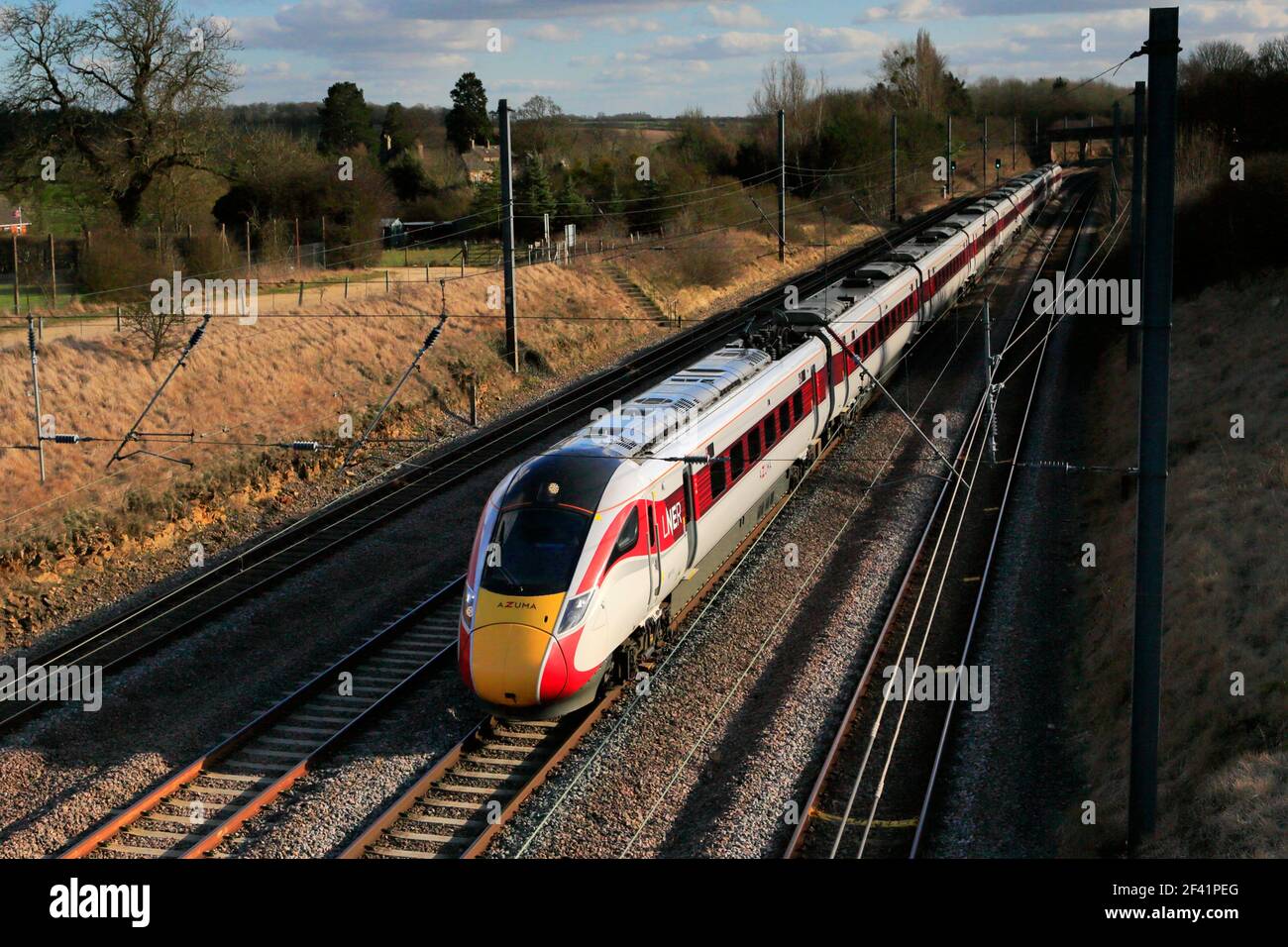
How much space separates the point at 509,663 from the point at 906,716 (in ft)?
17.1

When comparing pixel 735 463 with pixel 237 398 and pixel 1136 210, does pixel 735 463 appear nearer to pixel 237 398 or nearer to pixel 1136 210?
pixel 1136 210

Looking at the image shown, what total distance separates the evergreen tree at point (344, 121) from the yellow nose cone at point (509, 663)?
8412 centimetres

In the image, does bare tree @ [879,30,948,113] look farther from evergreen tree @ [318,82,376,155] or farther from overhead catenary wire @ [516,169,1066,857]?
overhead catenary wire @ [516,169,1066,857]

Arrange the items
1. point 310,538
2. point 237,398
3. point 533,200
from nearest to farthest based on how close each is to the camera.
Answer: point 310,538 < point 237,398 < point 533,200

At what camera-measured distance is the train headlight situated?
44.8 feet

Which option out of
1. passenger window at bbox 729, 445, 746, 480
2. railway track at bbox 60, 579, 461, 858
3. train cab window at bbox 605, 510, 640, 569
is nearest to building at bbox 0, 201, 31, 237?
railway track at bbox 60, 579, 461, 858

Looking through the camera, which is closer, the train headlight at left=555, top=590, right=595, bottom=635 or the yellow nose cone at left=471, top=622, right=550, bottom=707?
the yellow nose cone at left=471, top=622, right=550, bottom=707

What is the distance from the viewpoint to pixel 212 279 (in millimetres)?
40656

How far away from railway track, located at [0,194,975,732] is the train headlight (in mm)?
7126

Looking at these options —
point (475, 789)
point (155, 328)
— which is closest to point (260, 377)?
point (155, 328)

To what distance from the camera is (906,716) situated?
15266mm

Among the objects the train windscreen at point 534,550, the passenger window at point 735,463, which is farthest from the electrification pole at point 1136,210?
the train windscreen at point 534,550

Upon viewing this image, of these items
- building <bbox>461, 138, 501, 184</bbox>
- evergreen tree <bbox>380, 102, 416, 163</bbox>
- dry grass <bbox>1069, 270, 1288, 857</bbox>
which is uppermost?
evergreen tree <bbox>380, 102, 416, 163</bbox>
